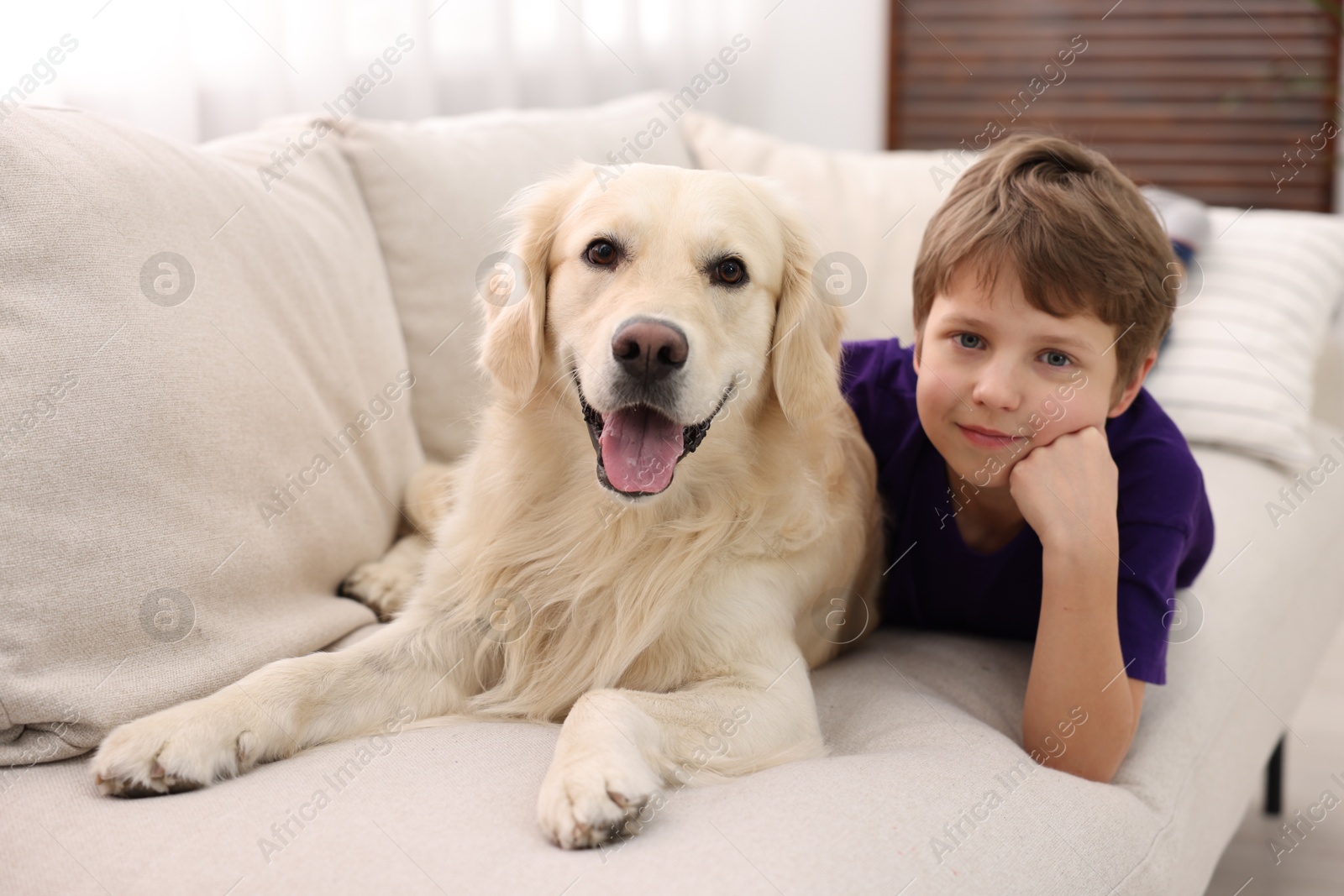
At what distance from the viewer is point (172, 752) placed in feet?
3.89

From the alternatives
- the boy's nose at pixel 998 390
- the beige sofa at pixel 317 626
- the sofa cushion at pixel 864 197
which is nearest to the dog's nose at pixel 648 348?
the beige sofa at pixel 317 626

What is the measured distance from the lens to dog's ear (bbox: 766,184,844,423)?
156 centimetres

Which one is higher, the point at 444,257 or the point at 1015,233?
the point at 1015,233

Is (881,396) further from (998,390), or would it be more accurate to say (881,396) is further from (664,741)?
(664,741)

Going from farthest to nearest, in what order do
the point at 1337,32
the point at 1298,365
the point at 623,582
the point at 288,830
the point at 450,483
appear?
the point at 1337,32 < the point at 1298,365 < the point at 450,483 < the point at 623,582 < the point at 288,830

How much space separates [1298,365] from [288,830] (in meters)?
2.50

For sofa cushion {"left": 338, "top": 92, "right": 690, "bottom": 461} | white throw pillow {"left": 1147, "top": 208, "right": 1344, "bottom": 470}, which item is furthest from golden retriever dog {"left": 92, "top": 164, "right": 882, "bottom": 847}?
white throw pillow {"left": 1147, "top": 208, "right": 1344, "bottom": 470}

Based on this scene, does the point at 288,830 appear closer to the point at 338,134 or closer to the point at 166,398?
the point at 166,398

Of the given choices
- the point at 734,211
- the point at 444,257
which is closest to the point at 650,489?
the point at 734,211

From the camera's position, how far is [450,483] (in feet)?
6.22

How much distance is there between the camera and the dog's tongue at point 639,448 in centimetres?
141

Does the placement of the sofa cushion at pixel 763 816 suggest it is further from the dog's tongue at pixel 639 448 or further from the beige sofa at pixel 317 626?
the dog's tongue at pixel 639 448

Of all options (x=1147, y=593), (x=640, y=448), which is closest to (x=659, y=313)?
(x=640, y=448)

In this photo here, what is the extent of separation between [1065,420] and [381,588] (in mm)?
1145
